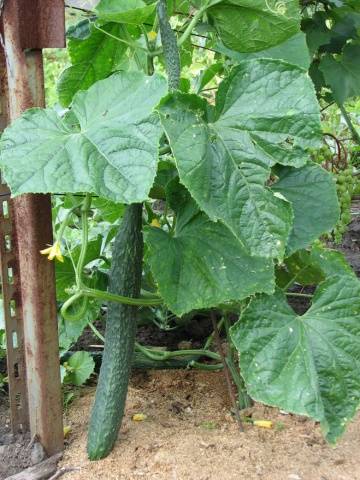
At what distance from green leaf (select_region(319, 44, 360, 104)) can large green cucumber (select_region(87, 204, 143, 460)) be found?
0.90m

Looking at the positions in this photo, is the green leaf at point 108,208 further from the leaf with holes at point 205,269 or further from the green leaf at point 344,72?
the green leaf at point 344,72

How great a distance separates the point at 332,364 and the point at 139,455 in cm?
50

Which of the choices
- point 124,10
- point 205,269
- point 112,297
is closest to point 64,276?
point 112,297

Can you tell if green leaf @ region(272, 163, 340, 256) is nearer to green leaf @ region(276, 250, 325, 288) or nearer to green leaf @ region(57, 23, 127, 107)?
green leaf @ region(276, 250, 325, 288)

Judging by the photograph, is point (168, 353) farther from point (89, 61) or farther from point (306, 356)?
point (89, 61)

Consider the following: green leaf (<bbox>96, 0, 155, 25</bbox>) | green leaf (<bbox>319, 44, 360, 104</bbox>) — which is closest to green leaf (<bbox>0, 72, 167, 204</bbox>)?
green leaf (<bbox>96, 0, 155, 25</bbox>)

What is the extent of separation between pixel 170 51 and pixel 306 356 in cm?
70

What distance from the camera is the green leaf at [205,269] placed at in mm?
1443

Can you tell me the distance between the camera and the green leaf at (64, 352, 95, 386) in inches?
75.4

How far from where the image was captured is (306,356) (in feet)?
4.71

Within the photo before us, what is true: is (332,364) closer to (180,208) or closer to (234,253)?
(234,253)

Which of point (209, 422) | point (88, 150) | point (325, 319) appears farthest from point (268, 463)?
point (88, 150)

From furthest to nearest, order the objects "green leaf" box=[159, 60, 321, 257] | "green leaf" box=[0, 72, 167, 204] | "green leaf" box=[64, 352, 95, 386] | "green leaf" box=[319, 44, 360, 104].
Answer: "green leaf" box=[319, 44, 360, 104]
"green leaf" box=[64, 352, 95, 386]
"green leaf" box=[159, 60, 321, 257]
"green leaf" box=[0, 72, 167, 204]

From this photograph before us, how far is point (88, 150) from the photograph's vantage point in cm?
126
